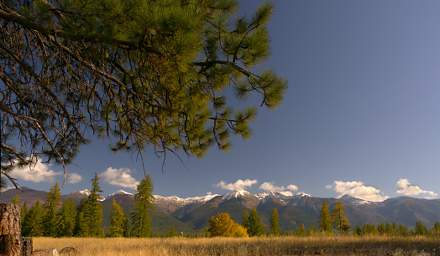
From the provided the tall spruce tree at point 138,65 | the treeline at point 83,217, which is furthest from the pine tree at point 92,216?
the tall spruce tree at point 138,65

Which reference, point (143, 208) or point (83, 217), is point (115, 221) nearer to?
point (83, 217)

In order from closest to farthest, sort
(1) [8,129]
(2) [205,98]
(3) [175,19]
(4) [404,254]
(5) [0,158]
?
1. (3) [175,19]
2. (2) [205,98]
3. (5) [0,158]
4. (1) [8,129]
5. (4) [404,254]

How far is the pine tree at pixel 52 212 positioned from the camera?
5362 cm

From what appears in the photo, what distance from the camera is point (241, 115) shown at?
21.6 feet

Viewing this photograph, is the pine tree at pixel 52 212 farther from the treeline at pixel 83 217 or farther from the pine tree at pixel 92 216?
the pine tree at pixel 92 216

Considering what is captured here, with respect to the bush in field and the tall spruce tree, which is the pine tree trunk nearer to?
the tall spruce tree

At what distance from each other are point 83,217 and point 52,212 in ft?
18.5

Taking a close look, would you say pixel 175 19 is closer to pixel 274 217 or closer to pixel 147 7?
pixel 147 7

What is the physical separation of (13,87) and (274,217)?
66.5m

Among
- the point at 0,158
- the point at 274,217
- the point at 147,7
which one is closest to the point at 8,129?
the point at 0,158

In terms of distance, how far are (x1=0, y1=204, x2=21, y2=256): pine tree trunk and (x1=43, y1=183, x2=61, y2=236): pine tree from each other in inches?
2076

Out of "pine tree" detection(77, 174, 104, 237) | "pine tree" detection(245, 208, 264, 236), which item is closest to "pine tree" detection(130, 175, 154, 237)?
"pine tree" detection(77, 174, 104, 237)

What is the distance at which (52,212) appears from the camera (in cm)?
5478

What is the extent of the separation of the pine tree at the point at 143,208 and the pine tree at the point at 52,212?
11072 millimetres
